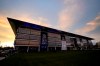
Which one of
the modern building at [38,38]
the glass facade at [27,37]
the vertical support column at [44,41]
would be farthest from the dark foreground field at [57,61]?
the vertical support column at [44,41]

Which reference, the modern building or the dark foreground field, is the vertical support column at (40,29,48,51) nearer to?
the modern building

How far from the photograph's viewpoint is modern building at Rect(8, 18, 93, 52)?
91.1 feet

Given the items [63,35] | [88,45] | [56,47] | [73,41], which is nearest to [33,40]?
[56,47]

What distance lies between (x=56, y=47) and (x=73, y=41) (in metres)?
10.5

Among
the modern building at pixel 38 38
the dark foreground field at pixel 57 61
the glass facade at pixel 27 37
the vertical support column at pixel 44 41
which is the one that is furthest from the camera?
the vertical support column at pixel 44 41

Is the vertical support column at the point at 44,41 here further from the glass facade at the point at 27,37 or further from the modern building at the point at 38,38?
the glass facade at the point at 27,37

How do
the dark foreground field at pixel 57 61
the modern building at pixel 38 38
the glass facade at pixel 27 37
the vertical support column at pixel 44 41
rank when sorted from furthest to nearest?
the vertical support column at pixel 44 41 → the modern building at pixel 38 38 → the glass facade at pixel 27 37 → the dark foreground field at pixel 57 61

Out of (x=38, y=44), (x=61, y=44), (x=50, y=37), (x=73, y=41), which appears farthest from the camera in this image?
(x=73, y=41)

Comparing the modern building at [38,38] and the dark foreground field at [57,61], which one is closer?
the dark foreground field at [57,61]

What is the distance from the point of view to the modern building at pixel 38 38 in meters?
27.8

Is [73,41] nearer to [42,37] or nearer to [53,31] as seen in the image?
[53,31]

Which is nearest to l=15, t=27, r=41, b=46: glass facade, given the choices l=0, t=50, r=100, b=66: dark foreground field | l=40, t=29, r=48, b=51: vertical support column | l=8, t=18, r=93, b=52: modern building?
l=8, t=18, r=93, b=52: modern building

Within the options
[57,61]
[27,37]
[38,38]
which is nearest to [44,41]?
[38,38]

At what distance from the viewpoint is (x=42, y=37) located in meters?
32.2
